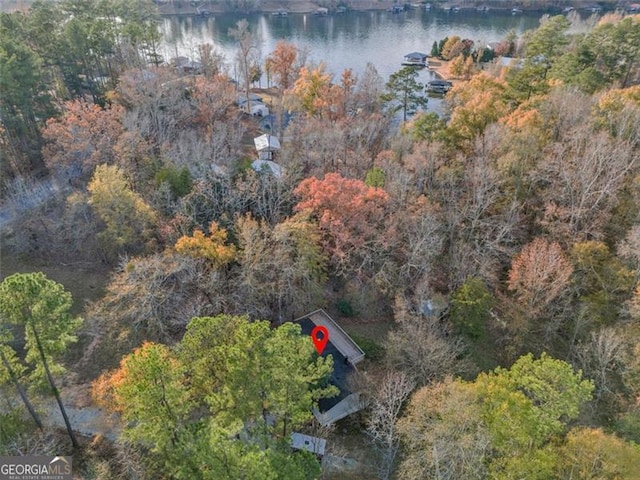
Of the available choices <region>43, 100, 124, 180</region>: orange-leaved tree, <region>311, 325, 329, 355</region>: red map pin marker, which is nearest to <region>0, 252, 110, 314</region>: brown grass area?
<region>43, 100, 124, 180</region>: orange-leaved tree

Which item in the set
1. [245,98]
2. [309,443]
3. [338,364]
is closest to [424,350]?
[338,364]

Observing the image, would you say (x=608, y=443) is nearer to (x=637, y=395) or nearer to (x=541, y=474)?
(x=541, y=474)

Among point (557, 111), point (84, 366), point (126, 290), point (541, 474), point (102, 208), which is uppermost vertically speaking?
point (557, 111)

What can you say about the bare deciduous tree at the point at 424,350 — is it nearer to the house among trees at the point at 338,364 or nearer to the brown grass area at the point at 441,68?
the house among trees at the point at 338,364

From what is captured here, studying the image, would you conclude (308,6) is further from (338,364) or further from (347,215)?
(338,364)

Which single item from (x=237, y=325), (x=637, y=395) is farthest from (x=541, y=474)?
(x=237, y=325)

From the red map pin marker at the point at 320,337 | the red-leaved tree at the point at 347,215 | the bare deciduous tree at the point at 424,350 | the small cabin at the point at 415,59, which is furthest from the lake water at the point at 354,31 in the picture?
the bare deciduous tree at the point at 424,350
